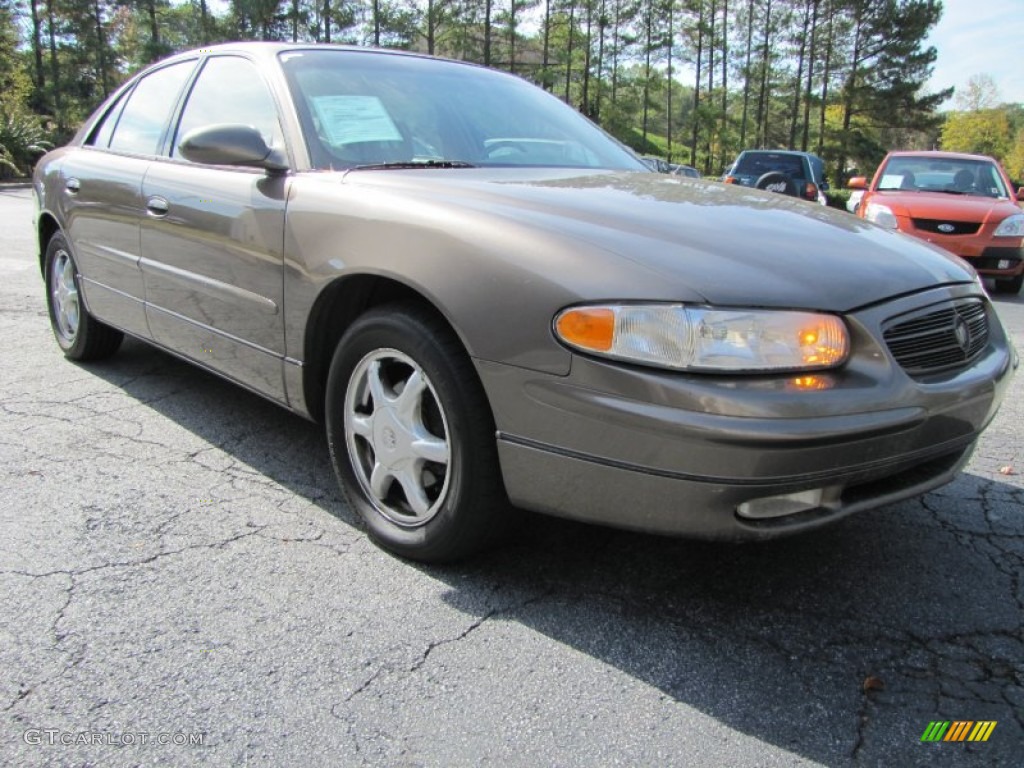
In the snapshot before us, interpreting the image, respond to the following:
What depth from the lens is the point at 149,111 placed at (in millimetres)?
3779

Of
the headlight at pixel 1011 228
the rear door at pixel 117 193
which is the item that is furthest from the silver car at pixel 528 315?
the headlight at pixel 1011 228

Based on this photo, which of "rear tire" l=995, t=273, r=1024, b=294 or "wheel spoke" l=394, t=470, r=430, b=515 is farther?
"rear tire" l=995, t=273, r=1024, b=294

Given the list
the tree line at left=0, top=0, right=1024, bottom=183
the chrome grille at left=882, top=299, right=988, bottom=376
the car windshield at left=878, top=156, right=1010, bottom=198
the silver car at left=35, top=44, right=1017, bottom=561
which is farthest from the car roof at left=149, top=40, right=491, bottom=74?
the tree line at left=0, top=0, right=1024, bottom=183

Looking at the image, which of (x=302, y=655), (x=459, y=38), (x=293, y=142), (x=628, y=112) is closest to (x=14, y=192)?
(x=293, y=142)

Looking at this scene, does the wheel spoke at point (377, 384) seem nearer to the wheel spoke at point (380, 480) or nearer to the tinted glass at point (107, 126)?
the wheel spoke at point (380, 480)

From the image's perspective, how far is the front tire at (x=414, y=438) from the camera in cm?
215

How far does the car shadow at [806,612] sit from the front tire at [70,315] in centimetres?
187

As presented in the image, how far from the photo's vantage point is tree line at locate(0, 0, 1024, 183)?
4369 cm

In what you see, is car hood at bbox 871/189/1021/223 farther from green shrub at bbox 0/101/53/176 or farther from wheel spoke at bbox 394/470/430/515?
green shrub at bbox 0/101/53/176

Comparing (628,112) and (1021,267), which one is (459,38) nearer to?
(628,112)

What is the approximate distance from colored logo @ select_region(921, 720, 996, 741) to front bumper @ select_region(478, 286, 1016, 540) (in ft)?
1.59

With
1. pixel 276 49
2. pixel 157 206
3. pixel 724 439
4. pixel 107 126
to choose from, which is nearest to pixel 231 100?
pixel 276 49

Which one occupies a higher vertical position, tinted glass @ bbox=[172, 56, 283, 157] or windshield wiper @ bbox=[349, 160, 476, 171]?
tinted glass @ bbox=[172, 56, 283, 157]

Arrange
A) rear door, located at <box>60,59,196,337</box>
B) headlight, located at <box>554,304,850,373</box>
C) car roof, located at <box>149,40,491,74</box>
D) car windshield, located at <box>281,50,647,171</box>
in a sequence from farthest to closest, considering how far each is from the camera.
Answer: rear door, located at <box>60,59,196,337</box>
car roof, located at <box>149,40,491,74</box>
car windshield, located at <box>281,50,647,171</box>
headlight, located at <box>554,304,850,373</box>
